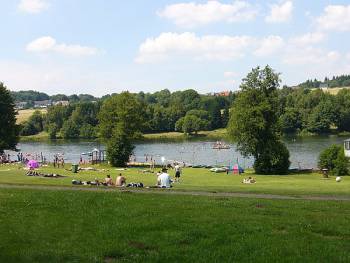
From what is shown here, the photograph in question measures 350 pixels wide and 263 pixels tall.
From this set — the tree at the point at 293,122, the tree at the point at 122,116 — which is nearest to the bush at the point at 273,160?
the tree at the point at 122,116

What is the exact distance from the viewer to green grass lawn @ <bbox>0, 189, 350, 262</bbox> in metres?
12.6

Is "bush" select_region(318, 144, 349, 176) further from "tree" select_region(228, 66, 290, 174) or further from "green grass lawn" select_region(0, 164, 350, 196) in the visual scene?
"tree" select_region(228, 66, 290, 174)

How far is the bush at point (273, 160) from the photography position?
224 feet

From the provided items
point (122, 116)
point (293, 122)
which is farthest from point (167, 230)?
point (293, 122)

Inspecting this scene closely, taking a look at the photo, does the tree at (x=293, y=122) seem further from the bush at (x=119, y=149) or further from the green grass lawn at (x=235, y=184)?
the green grass lawn at (x=235, y=184)

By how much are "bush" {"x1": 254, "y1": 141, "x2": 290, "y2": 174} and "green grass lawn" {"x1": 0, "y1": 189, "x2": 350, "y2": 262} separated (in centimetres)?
4676

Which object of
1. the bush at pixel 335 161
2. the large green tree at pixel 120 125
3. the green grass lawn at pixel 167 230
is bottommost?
the bush at pixel 335 161

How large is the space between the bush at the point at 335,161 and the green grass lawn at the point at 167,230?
43580mm

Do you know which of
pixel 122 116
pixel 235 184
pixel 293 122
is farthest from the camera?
pixel 293 122

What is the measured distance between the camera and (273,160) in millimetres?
67938

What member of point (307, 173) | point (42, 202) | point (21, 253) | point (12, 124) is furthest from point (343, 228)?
point (12, 124)

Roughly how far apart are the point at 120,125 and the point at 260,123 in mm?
24905

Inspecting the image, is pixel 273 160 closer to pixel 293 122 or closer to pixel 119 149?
pixel 119 149

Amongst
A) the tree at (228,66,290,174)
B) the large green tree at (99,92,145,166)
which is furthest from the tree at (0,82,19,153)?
the tree at (228,66,290,174)
